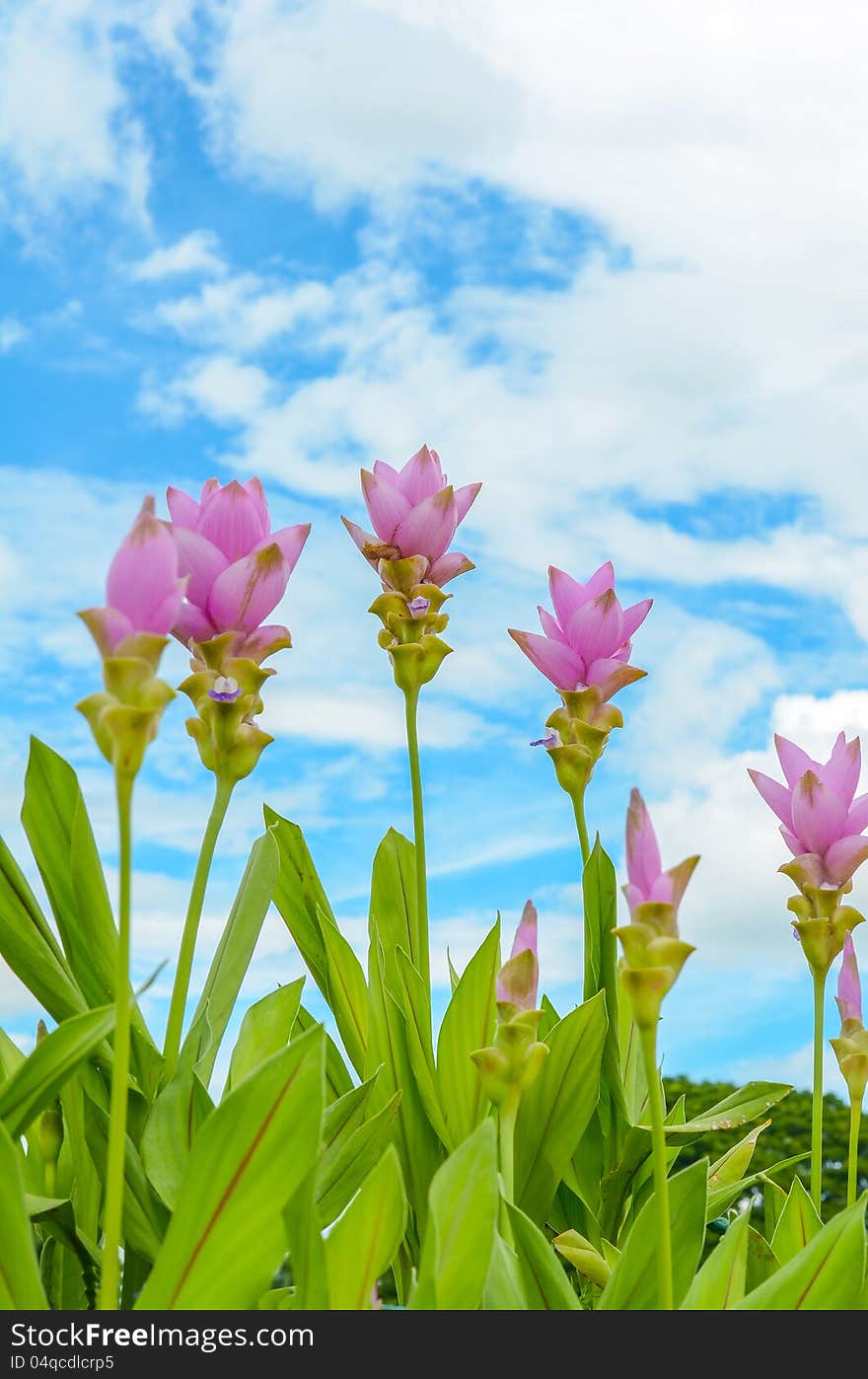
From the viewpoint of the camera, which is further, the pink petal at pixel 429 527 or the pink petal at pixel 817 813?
the pink petal at pixel 429 527

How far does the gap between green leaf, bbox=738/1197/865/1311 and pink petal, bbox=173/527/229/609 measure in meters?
0.94

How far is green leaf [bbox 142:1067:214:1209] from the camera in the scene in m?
1.35

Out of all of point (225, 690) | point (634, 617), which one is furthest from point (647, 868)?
point (634, 617)

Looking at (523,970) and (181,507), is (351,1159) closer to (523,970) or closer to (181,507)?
(523,970)

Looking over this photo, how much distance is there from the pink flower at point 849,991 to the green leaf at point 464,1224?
→ 0.87 m

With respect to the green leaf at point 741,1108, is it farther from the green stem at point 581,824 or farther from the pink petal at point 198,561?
the pink petal at point 198,561

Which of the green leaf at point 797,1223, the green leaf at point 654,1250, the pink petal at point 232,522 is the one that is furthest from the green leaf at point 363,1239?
the pink petal at point 232,522

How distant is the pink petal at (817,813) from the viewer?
5.47 feet

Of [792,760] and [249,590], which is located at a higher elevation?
[249,590]

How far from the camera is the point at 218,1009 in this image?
1684 millimetres

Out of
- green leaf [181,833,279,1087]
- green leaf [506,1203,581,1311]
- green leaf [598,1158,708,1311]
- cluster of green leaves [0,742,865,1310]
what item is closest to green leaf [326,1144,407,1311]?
cluster of green leaves [0,742,865,1310]

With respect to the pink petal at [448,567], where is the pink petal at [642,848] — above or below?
below

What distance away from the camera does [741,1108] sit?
1.99 meters

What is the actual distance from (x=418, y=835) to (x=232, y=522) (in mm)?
680
